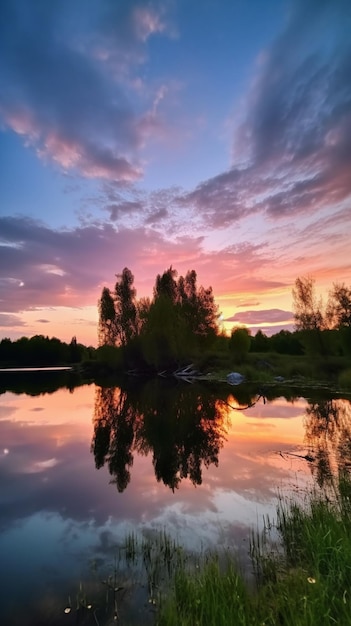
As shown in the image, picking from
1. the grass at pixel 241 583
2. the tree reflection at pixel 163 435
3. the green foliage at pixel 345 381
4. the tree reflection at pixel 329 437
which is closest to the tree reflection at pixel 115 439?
the tree reflection at pixel 163 435

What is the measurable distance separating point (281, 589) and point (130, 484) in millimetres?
8014

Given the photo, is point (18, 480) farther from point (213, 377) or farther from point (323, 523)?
point (213, 377)

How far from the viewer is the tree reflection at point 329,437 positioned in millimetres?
12328

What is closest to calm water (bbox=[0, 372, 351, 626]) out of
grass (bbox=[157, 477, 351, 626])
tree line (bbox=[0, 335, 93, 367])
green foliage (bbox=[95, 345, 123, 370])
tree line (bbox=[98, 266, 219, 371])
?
grass (bbox=[157, 477, 351, 626])

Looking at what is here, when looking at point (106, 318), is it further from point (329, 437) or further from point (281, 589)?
point (281, 589)

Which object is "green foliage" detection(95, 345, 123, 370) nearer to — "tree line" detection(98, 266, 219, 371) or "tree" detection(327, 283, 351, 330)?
"tree line" detection(98, 266, 219, 371)

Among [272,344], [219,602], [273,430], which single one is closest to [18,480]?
[219,602]

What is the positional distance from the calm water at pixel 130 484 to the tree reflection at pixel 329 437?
61 mm

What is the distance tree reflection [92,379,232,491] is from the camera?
14.1 metres

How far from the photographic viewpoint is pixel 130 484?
1247 centimetres

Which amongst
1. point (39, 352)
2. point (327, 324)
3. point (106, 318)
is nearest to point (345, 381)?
point (327, 324)

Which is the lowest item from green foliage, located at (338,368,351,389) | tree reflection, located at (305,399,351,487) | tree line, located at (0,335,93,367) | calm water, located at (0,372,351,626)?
calm water, located at (0,372,351,626)

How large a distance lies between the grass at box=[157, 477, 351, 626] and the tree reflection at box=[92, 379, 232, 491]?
580cm

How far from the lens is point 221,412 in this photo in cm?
2664
